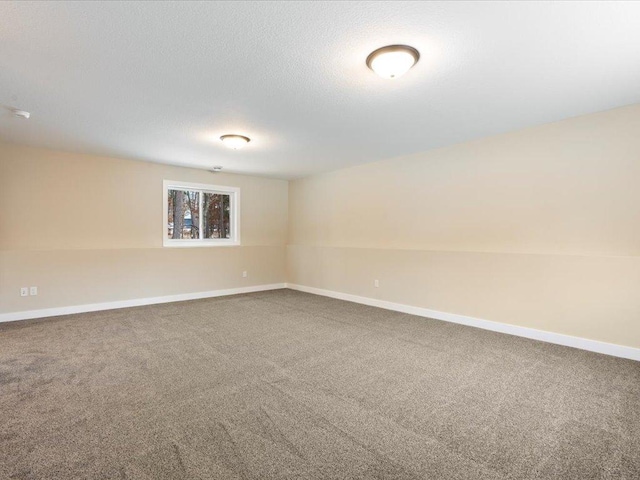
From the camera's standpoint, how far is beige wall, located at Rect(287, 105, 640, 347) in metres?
3.20

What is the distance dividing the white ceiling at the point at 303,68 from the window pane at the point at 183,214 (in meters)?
1.91

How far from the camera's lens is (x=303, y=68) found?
2434 mm

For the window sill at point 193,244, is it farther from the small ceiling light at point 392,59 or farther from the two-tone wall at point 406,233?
the small ceiling light at point 392,59

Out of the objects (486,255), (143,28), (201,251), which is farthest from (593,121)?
(201,251)

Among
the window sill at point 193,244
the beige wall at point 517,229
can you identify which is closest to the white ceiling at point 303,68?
the beige wall at point 517,229

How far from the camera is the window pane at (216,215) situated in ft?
20.9

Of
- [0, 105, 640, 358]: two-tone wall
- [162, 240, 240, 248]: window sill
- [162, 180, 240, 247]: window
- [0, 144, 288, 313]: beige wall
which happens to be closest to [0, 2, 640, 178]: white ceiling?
[0, 105, 640, 358]: two-tone wall

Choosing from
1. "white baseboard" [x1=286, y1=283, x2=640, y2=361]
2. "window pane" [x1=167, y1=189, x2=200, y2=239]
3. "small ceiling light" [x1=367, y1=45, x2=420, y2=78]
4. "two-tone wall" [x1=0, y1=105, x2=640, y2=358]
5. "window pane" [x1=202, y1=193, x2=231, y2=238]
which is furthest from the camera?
"window pane" [x1=202, y1=193, x2=231, y2=238]

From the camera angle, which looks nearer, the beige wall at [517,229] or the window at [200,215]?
the beige wall at [517,229]

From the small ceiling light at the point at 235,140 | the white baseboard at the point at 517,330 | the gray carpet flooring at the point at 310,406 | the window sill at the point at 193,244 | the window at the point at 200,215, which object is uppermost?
the small ceiling light at the point at 235,140

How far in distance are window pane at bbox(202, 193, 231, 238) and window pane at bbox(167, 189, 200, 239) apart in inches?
6.2

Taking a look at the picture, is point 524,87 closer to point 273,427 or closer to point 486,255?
point 486,255

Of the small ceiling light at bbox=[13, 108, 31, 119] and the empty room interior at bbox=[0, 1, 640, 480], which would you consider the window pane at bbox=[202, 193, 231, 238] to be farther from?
the small ceiling light at bbox=[13, 108, 31, 119]

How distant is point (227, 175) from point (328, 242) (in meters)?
2.41
